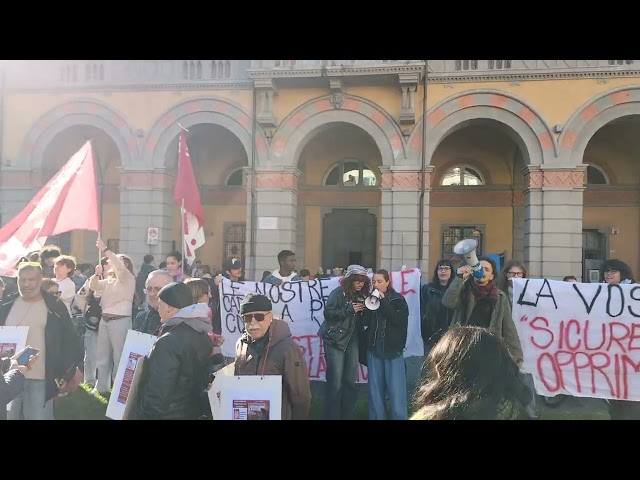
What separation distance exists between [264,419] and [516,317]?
10.9ft

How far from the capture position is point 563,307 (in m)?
5.60

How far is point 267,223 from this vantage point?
13.5 metres

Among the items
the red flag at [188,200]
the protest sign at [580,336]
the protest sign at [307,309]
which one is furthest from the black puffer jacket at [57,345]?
the protest sign at [580,336]

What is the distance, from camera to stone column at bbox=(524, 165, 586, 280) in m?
12.5

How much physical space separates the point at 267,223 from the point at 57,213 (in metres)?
Result: 7.72

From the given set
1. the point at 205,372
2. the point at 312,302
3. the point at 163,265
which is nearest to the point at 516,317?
the point at 312,302

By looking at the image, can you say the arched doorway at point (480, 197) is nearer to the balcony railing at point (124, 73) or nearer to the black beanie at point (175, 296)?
the balcony railing at point (124, 73)

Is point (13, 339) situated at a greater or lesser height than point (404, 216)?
lesser

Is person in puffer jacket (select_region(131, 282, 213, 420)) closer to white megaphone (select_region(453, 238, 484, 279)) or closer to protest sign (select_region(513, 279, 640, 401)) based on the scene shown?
white megaphone (select_region(453, 238, 484, 279))

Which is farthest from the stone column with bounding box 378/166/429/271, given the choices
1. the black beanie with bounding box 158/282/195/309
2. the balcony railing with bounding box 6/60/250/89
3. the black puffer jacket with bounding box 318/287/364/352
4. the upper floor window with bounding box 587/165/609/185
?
the black beanie with bounding box 158/282/195/309

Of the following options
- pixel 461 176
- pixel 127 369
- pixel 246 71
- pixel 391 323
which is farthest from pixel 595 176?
pixel 127 369

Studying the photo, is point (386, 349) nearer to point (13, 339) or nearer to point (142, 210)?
point (13, 339)

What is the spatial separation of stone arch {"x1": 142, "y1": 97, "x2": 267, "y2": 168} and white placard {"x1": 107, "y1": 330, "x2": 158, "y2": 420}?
9.73 m

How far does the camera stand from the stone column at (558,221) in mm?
12484
